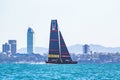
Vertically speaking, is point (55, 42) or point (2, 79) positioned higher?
point (55, 42)

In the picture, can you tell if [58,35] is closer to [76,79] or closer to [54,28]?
[54,28]

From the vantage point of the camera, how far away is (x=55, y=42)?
19612 centimetres

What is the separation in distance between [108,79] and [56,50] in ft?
348

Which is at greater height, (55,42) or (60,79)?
(55,42)

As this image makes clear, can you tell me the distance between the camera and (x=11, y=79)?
90.7 m

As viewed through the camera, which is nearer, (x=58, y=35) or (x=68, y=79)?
(x=68, y=79)

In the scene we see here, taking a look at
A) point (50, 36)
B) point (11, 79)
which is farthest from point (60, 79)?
point (50, 36)

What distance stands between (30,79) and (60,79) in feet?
16.6

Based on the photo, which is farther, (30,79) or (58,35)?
(58,35)

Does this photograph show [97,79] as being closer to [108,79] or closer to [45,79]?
[108,79]

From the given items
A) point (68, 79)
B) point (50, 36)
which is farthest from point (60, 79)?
point (50, 36)

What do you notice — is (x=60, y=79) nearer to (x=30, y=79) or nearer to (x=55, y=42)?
(x=30, y=79)

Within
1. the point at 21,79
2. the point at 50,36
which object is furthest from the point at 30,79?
the point at 50,36

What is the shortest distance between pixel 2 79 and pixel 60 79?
32.3 ft
